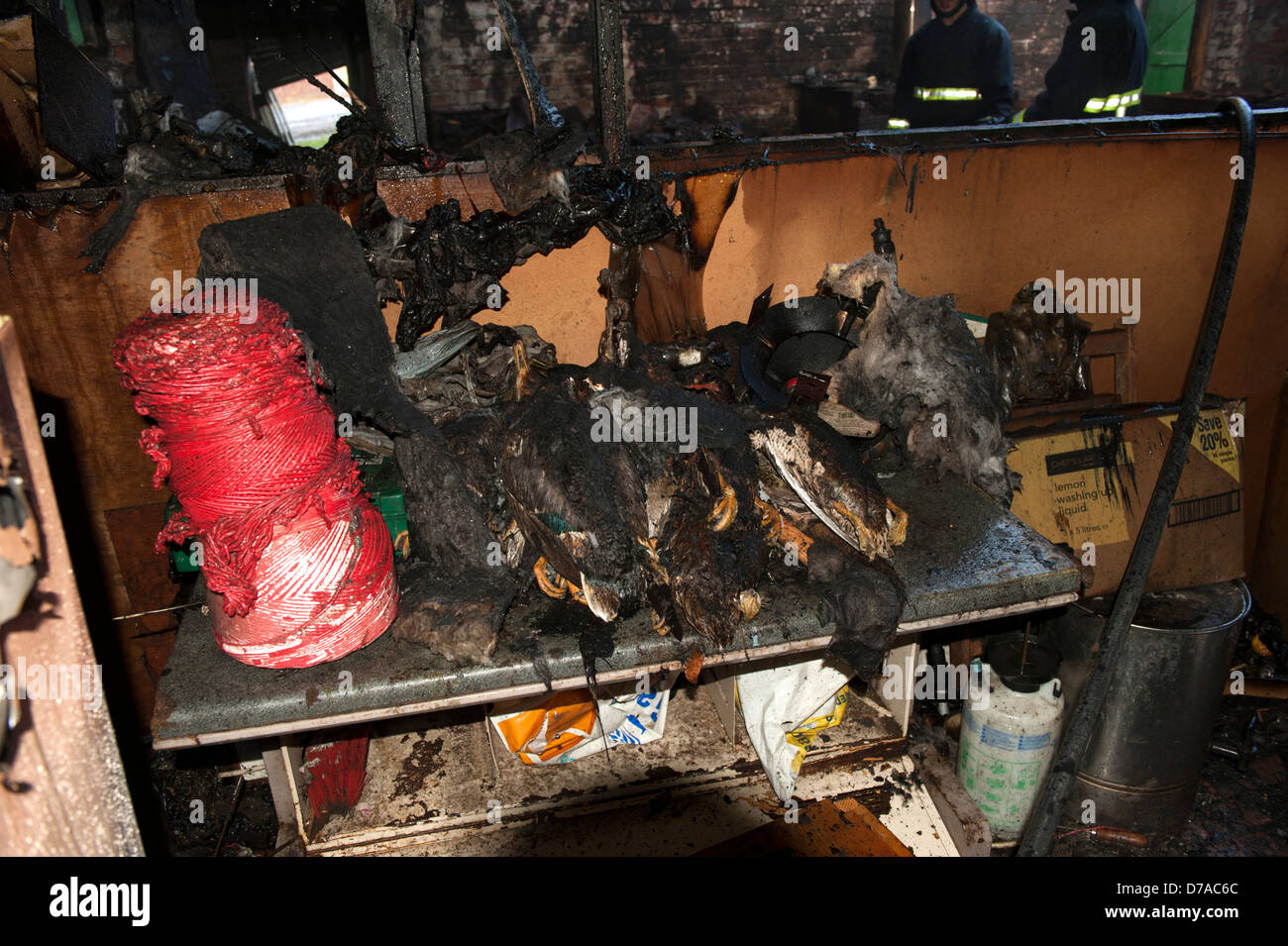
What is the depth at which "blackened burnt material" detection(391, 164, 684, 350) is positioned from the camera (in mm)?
2662

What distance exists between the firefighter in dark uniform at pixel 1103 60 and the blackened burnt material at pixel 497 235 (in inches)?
131

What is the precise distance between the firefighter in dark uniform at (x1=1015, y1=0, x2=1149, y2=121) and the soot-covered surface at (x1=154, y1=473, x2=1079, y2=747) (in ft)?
12.6

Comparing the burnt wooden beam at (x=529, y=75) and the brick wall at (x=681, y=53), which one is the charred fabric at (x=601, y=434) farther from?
the brick wall at (x=681, y=53)

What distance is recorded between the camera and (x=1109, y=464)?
125 inches

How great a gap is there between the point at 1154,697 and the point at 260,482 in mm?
3234

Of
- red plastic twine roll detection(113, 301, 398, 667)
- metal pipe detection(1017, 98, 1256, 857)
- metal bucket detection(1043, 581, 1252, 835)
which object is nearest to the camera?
red plastic twine roll detection(113, 301, 398, 667)

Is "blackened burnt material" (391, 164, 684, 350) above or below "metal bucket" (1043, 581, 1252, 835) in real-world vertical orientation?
above

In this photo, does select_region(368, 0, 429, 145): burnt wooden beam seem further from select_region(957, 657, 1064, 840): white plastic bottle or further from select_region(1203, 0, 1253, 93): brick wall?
select_region(1203, 0, 1253, 93): brick wall

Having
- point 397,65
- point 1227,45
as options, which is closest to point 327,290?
point 397,65

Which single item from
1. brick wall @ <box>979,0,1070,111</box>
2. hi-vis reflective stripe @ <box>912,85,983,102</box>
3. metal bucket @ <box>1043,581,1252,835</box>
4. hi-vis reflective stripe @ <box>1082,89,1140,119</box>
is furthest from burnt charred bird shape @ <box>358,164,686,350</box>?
brick wall @ <box>979,0,1070,111</box>

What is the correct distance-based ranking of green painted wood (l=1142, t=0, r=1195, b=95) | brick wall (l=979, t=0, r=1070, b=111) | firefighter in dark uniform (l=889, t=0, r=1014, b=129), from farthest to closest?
brick wall (l=979, t=0, r=1070, b=111) → green painted wood (l=1142, t=0, r=1195, b=95) → firefighter in dark uniform (l=889, t=0, r=1014, b=129)

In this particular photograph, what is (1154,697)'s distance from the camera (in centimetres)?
303

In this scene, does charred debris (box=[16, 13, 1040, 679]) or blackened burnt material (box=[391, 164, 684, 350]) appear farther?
blackened burnt material (box=[391, 164, 684, 350])

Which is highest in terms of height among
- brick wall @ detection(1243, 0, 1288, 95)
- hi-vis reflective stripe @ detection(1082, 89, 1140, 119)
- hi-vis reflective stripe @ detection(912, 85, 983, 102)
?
brick wall @ detection(1243, 0, 1288, 95)
